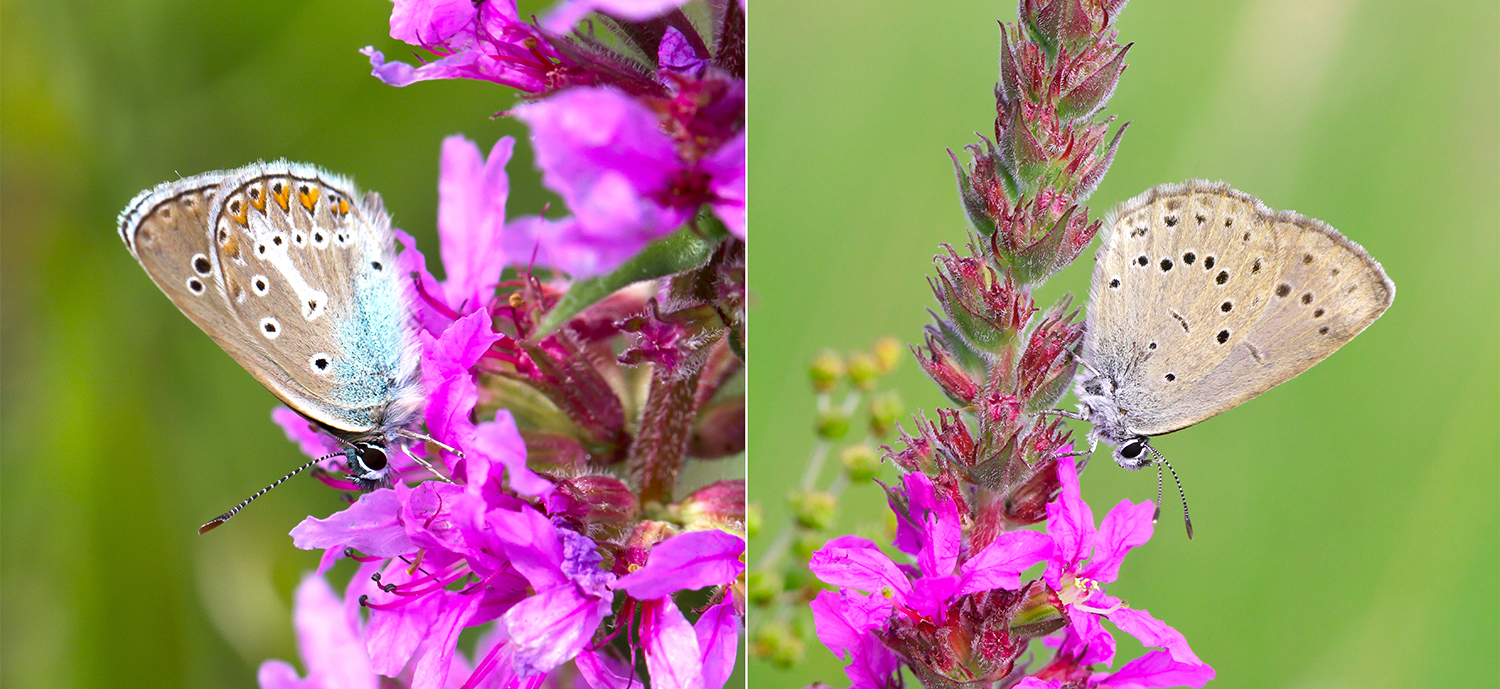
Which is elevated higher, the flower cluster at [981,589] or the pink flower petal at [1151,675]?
the flower cluster at [981,589]

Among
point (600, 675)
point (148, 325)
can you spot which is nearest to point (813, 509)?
point (600, 675)

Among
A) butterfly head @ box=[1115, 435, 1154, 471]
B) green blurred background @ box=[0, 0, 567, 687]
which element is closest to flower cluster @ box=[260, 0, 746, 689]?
butterfly head @ box=[1115, 435, 1154, 471]

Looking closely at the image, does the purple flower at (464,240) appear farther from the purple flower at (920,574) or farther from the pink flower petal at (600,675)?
the purple flower at (920,574)

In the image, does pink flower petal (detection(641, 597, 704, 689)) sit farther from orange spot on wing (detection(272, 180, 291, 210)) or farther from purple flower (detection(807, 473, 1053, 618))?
orange spot on wing (detection(272, 180, 291, 210))

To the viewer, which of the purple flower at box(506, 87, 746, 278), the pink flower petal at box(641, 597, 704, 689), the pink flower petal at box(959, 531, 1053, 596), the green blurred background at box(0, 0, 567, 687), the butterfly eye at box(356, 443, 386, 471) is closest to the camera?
the purple flower at box(506, 87, 746, 278)

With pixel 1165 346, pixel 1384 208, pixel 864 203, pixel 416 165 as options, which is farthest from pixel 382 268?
pixel 1384 208

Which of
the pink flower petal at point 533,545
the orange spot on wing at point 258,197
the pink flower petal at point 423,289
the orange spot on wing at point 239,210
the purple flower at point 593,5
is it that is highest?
the orange spot on wing at point 258,197

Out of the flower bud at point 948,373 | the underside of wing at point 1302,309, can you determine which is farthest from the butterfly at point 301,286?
the underside of wing at point 1302,309
